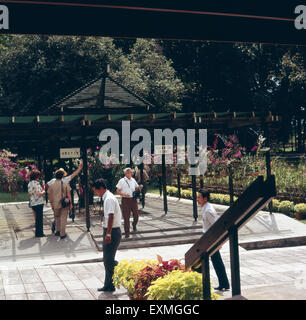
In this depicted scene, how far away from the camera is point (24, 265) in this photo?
9.80 m

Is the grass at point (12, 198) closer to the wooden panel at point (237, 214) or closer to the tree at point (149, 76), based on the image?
the tree at point (149, 76)

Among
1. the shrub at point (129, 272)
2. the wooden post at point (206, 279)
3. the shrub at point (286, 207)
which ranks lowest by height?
the shrub at point (286, 207)

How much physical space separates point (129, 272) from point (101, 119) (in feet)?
27.0

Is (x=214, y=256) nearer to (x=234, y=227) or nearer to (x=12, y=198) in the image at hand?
(x=234, y=227)

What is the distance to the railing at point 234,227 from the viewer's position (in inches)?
114

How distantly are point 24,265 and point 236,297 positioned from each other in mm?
7003

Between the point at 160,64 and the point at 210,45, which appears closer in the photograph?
the point at 160,64

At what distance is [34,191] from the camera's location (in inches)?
464

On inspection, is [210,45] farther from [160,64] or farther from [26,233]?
[26,233]

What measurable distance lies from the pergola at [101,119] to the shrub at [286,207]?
2.76 metres

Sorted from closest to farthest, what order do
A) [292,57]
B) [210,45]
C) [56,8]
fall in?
1. [56,8]
2. [292,57]
3. [210,45]

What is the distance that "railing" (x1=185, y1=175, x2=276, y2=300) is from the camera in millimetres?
2891

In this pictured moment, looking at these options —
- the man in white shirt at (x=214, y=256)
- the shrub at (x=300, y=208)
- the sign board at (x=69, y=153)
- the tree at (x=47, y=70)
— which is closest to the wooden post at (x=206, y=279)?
the man in white shirt at (x=214, y=256)
